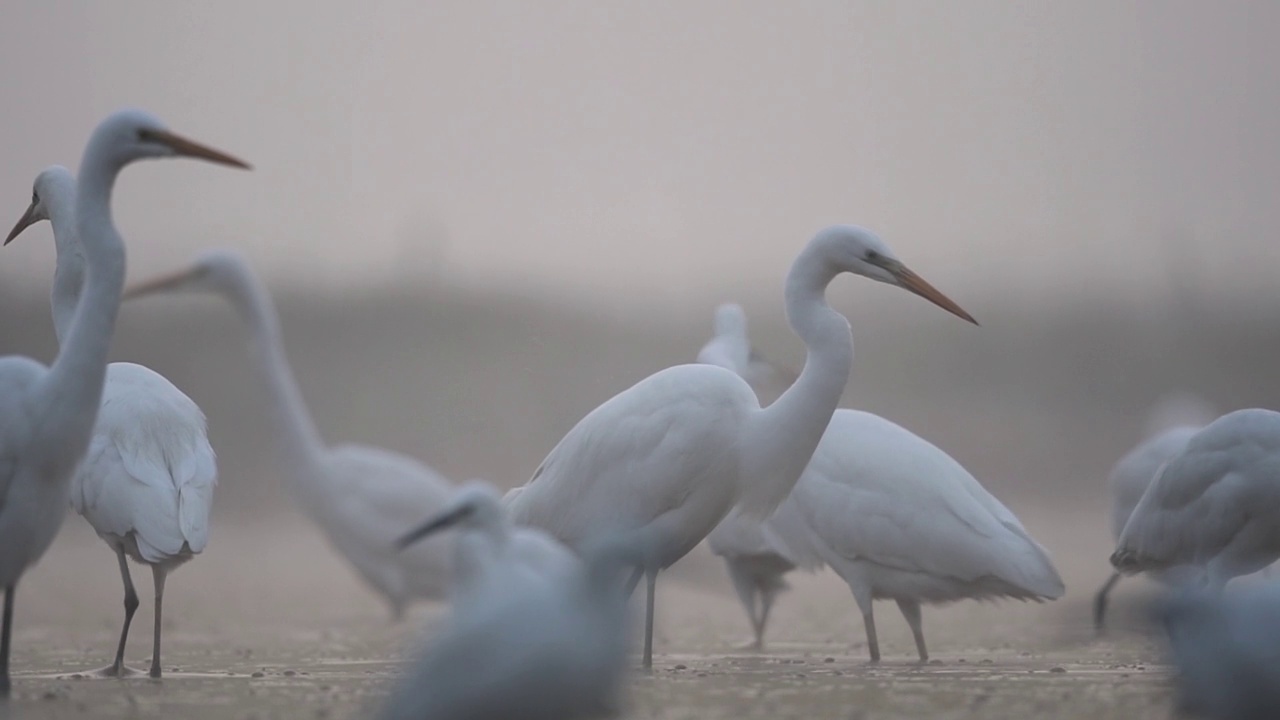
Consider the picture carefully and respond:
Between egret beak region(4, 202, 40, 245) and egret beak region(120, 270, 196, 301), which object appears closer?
egret beak region(120, 270, 196, 301)

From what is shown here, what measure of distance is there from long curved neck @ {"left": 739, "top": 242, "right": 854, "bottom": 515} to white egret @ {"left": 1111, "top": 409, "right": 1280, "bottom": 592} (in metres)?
1.85

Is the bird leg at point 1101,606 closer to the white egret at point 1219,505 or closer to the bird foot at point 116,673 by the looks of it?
the white egret at point 1219,505

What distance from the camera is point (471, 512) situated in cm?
607

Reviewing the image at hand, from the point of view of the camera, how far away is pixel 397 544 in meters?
6.02

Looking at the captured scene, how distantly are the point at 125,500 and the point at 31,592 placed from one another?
9.87m

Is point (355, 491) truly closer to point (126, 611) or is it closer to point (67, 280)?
point (126, 611)

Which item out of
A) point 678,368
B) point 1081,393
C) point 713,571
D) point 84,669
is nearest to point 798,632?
point 713,571

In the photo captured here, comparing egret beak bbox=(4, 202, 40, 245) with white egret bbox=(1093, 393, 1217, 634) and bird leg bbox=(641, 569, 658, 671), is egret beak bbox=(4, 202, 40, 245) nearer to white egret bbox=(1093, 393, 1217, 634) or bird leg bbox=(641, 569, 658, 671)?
bird leg bbox=(641, 569, 658, 671)

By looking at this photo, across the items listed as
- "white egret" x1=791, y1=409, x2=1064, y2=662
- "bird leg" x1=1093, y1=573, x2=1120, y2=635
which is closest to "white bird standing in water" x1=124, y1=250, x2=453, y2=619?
"white egret" x1=791, y1=409, x2=1064, y2=662

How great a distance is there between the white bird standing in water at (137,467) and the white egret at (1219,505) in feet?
15.8

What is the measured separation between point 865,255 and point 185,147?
3.44 metres

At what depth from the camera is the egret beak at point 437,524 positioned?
5.97m

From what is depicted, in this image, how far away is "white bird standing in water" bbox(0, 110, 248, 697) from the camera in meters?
7.21

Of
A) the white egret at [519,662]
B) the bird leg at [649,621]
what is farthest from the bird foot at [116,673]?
the white egret at [519,662]
